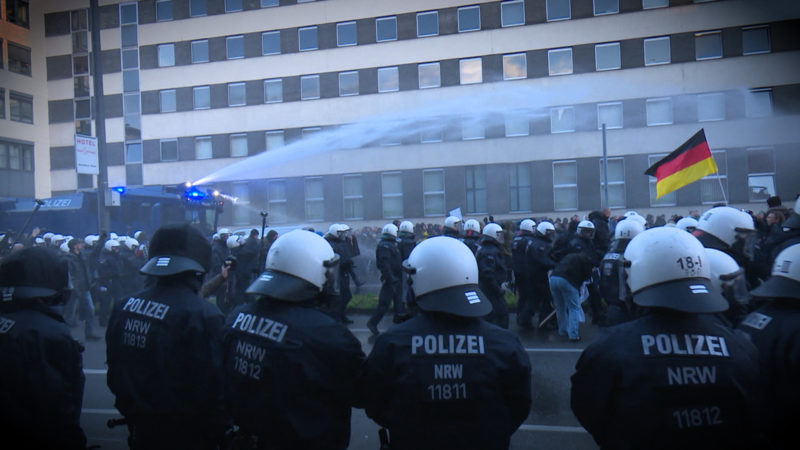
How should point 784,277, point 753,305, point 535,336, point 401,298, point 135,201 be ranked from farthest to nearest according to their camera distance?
point 135,201 → point 401,298 → point 535,336 → point 753,305 → point 784,277

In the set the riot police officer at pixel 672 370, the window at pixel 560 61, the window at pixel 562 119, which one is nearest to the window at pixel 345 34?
the window at pixel 560 61

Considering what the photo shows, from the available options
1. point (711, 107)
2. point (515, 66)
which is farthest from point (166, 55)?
point (711, 107)

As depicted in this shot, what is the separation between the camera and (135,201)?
18.9m

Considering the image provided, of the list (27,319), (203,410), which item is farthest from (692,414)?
(27,319)

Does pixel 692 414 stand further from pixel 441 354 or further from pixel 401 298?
pixel 401 298

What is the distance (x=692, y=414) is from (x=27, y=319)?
10.7ft

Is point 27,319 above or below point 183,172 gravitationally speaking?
below

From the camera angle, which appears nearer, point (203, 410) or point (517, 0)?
point (203, 410)

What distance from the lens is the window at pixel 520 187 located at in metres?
27.4

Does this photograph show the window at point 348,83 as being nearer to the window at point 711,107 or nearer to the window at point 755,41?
the window at point 711,107

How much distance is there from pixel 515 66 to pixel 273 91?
1253cm

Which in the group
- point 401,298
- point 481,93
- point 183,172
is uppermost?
point 481,93

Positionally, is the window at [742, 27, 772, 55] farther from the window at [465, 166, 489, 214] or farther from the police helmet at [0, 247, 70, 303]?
the police helmet at [0, 247, 70, 303]

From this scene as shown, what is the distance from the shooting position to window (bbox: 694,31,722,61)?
25.7 meters
